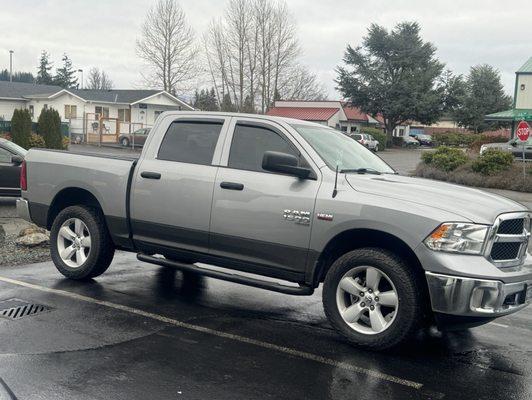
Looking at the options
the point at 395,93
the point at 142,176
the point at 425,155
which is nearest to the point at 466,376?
the point at 142,176

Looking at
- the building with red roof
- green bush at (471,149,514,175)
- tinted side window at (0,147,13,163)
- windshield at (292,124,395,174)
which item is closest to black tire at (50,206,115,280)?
windshield at (292,124,395,174)

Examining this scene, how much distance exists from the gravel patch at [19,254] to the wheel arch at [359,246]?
4.51 meters

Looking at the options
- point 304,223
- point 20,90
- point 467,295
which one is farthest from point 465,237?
point 20,90

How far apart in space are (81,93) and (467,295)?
55173 millimetres

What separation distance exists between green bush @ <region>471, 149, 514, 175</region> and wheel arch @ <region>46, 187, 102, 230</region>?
68.9 feet

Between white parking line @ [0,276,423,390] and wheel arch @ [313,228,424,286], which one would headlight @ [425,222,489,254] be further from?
white parking line @ [0,276,423,390]

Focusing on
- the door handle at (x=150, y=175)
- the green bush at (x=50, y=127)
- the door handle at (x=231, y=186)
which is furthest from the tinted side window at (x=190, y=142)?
the green bush at (x=50, y=127)

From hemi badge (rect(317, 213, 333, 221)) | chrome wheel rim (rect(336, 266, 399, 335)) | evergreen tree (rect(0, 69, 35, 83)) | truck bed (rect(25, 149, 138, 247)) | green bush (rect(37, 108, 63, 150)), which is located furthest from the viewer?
evergreen tree (rect(0, 69, 35, 83))

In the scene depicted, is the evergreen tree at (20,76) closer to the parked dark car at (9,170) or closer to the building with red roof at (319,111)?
the building with red roof at (319,111)

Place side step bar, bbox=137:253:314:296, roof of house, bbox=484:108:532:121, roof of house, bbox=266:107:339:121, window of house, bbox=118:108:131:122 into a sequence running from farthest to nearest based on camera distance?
roof of house, bbox=266:107:339:121, window of house, bbox=118:108:131:122, roof of house, bbox=484:108:532:121, side step bar, bbox=137:253:314:296

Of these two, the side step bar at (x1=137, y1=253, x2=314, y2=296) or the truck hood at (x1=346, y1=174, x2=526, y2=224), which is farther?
the side step bar at (x1=137, y1=253, x2=314, y2=296)

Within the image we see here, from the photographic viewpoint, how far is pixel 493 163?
25.2 meters

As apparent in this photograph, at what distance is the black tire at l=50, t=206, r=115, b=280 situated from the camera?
703cm

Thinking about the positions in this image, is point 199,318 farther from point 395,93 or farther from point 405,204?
point 395,93
